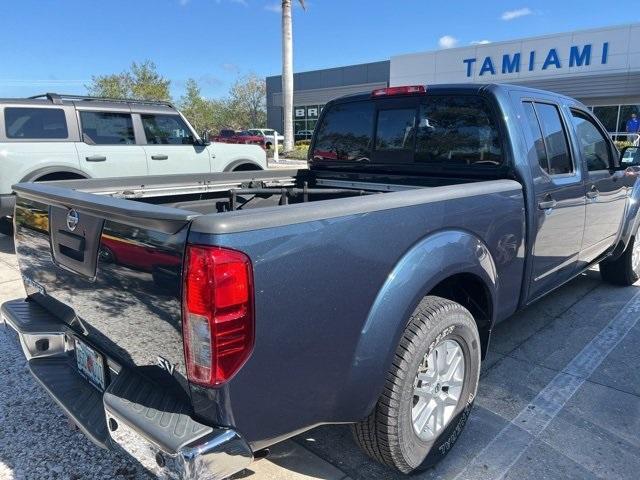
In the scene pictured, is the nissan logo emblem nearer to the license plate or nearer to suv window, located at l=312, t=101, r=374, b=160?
the license plate

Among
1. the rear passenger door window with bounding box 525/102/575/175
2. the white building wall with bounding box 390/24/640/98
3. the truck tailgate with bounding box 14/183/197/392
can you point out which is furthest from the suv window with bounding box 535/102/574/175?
the white building wall with bounding box 390/24/640/98

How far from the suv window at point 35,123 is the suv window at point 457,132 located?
5533 mm

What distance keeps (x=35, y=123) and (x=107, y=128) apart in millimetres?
984

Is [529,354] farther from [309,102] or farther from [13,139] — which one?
[309,102]

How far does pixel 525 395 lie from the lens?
317cm

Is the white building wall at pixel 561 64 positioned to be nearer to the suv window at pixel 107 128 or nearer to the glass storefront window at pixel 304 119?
the glass storefront window at pixel 304 119

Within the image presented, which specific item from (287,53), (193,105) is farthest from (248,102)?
(287,53)

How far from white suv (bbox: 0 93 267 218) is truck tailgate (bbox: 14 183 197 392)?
4.56 meters

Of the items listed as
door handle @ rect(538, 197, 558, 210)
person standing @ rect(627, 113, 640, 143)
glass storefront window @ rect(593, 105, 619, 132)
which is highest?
glass storefront window @ rect(593, 105, 619, 132)

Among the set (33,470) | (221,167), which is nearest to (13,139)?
(221,167)

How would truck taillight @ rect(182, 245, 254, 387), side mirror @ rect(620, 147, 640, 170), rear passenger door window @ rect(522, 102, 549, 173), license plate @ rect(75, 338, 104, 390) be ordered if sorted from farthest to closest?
1. side mirror @ rect(620, 147, 640, 170)
2. rear passenger door window @ rect(522, 102, 549, 173)
3. license plate @ rect(75, 338, 104, 390)
4. truck taillight @ rect(182, 245, 254, 387)

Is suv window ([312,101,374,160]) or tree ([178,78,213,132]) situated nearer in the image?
suv window ([312,101,374,160])

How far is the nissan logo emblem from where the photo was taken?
6.82 ft

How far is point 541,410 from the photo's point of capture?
3008mm
